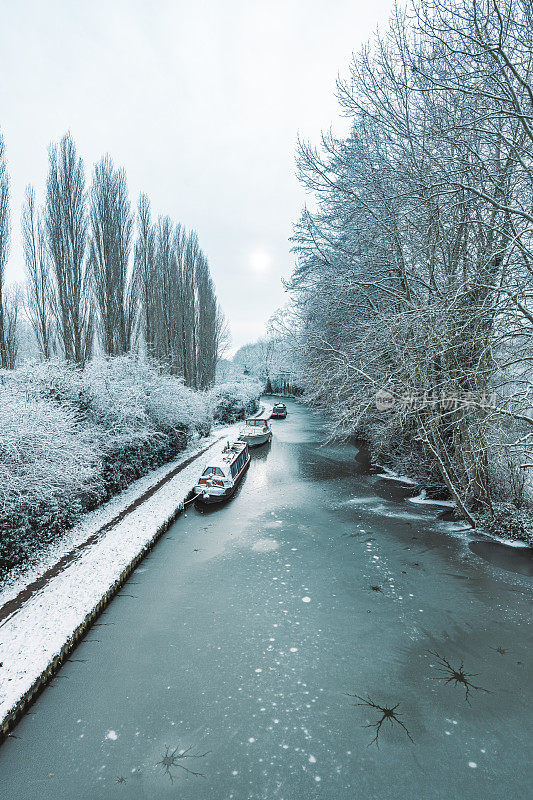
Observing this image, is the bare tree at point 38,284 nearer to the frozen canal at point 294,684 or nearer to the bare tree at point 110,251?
the bare tree at point 110,251

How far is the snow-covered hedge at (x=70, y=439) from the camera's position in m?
6.96

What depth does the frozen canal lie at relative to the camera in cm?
365

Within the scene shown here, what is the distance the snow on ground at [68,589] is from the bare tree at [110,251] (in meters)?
8.66

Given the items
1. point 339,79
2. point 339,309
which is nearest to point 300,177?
point 339,79

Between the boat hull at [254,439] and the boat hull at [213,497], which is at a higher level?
the boat hull at [254,439]

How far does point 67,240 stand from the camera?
14.5 meters

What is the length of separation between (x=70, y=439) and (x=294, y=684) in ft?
22.6

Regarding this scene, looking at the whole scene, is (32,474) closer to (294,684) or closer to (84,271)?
(294,684)

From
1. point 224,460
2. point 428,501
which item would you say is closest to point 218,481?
point 224,460

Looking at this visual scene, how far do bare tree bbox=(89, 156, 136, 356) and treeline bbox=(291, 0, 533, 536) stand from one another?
31.0 feet

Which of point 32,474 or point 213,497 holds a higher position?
point 32,474

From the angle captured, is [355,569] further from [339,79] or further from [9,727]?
[339,79]

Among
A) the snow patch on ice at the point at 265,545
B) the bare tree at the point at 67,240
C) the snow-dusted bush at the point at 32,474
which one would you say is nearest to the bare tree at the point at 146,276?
the bare tree at the point at 67,240

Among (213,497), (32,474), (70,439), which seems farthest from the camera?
(213,497)
